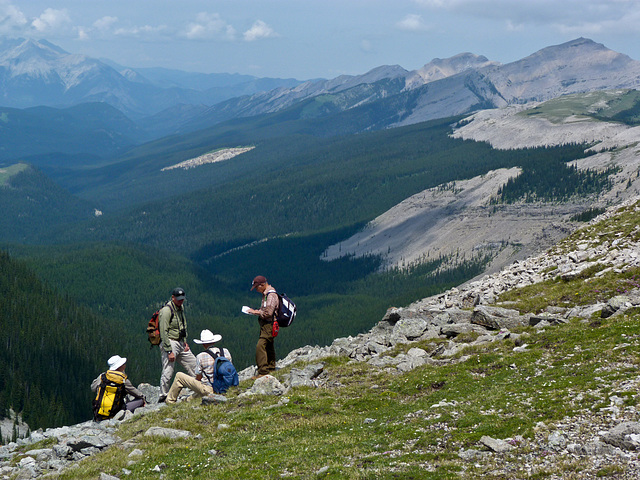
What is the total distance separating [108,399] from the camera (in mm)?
29266

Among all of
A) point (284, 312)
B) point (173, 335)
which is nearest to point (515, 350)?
point (284, 312)

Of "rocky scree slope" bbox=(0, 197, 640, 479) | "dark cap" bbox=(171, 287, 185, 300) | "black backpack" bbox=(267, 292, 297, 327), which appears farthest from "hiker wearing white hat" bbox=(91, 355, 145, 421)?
"black backpack" bbox=(267, 292, 297, 327)

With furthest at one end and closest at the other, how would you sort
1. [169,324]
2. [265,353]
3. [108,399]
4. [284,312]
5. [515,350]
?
[265,353]
[108,399]
[169,324]
[284,312]
[515,350]

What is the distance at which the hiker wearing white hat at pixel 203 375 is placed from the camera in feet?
92.7

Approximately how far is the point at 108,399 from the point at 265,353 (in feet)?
27.4

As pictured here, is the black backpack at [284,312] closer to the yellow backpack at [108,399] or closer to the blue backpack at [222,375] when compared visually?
the blue backpack at [222,375]

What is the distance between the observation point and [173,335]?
2931cm

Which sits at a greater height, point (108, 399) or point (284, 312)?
point (284, 312)

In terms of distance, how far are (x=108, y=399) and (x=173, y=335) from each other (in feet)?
15.4

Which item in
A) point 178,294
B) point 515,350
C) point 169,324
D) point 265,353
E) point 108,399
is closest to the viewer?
point 178,294

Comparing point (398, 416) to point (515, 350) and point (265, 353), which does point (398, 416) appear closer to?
point (515, 350)

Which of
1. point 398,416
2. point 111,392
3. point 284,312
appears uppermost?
point 284,312

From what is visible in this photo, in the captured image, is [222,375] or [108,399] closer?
[222,375]

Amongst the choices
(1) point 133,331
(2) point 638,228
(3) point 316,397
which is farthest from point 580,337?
(1) point 133,331
